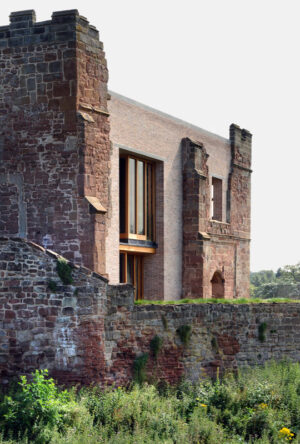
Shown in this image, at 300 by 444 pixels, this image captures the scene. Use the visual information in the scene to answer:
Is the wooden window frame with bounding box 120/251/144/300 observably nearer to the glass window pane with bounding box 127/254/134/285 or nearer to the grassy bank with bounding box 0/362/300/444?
the glass window pane with bounding box 127/254/134/285

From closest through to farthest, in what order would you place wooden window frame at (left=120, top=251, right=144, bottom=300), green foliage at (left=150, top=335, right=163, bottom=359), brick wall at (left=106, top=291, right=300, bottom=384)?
brick wall at (left=106, top=291, right=300, bottom=384)
green foliage at (left=150, top=335, right=163, bottom=359)
wooden window frame at (left=120, top=251, right=144, bottom=300)

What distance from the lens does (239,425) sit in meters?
15.8

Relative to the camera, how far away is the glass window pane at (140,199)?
24.4 metres

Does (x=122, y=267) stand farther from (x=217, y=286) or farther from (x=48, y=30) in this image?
(x=48, y=30)

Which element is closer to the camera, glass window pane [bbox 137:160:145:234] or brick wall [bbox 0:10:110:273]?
brick wall [bbox 0:10:110:273]

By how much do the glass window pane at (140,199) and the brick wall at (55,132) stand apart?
361 cm

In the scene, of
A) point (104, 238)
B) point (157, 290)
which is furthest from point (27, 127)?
point (157, 290)

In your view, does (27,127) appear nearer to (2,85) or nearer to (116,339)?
(2,85)

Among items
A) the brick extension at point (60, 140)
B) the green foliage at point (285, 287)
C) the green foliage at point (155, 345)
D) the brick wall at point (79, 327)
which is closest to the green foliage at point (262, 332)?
the brick wall at point (79, 327)

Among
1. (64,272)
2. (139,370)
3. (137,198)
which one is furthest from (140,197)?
(64,272)

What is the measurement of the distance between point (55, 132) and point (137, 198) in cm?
493

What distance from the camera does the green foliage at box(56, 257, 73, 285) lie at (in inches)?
626

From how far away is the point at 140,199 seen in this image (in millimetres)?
24578

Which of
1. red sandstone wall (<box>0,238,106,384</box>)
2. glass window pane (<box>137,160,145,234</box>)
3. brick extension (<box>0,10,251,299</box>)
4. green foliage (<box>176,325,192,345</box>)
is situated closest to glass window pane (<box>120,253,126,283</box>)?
glass window pane (<box>137,160,145,234</box>)
